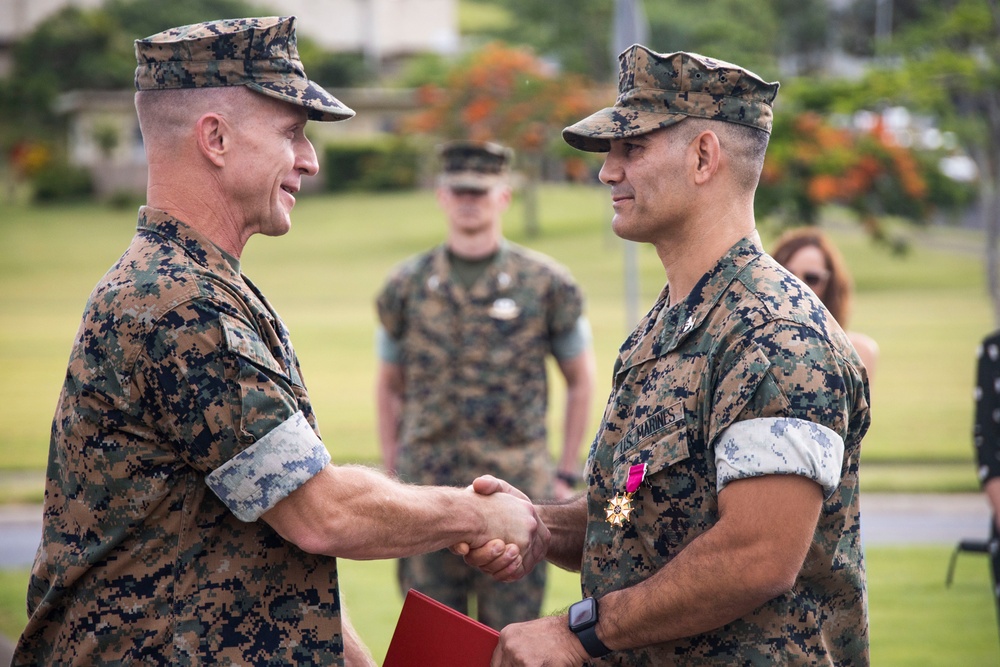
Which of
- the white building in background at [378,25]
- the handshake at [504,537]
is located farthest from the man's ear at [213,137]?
the white building in background at [378,25]

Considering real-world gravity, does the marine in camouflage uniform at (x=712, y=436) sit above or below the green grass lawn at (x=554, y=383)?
above

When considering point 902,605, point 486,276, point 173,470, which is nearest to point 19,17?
point 486,276

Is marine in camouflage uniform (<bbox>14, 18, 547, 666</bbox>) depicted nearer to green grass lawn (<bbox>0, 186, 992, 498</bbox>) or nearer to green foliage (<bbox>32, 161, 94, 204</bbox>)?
green grass lawn (<bbox>0, 186, 992, 498</bbox>)

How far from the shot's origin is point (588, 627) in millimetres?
2578

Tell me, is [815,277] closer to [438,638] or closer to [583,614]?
[583,614]

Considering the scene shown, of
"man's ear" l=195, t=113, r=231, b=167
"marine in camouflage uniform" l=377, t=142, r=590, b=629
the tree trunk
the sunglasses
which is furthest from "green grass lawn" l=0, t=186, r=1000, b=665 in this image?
"man's ear" l=195, t=113, r=231, b=167

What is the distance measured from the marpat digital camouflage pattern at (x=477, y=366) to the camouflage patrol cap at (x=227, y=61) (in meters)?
2.96

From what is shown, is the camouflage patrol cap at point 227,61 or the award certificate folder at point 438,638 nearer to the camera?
the camouflage patrol cap at point 227,61

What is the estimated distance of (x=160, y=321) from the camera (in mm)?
2330

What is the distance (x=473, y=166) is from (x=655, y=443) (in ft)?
11.4

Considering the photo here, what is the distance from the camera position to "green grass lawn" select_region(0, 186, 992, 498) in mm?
12391

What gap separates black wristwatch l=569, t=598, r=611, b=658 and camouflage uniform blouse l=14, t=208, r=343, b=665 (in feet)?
2.18

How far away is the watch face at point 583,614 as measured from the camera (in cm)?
257

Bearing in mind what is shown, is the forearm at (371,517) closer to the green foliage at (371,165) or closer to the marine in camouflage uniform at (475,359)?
the marine in camouflage uniform at (475,359)
